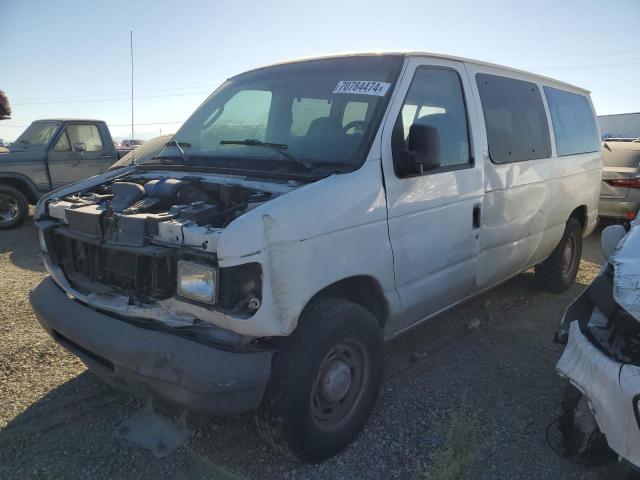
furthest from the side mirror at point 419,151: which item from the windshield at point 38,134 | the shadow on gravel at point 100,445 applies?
the windshield at point 38,134

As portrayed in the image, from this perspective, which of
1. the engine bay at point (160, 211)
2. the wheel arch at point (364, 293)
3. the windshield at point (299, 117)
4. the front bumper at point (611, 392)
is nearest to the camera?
the front bumper at point (611, 392)

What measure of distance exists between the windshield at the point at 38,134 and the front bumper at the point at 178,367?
8.43m

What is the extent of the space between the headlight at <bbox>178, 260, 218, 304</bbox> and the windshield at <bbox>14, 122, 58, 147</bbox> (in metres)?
8.67

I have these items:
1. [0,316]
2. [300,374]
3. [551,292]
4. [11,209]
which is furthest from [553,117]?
[11,209]

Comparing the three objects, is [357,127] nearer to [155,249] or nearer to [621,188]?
[155,249]

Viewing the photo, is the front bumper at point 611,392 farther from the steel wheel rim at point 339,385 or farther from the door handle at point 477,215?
the door handle at point 477,215

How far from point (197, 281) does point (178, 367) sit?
381 mm

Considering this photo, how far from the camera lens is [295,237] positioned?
2.24m

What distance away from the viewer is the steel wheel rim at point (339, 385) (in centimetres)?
255

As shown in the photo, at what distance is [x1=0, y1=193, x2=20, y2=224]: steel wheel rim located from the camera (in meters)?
8.98

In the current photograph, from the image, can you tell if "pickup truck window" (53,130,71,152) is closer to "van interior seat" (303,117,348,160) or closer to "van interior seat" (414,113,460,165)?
"van interior seat" (303,117,348,160)

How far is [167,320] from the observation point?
92.5 inches

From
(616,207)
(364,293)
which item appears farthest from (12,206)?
(616,207)

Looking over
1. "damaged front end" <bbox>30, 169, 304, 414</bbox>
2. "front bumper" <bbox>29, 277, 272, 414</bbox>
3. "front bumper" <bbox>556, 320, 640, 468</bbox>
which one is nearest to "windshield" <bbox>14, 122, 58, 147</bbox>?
"damaged front end" <bbox>30, 169, 304, 414</bbox>
